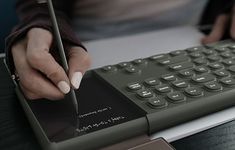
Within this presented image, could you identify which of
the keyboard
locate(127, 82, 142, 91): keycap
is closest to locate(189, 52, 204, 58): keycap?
the keyboard

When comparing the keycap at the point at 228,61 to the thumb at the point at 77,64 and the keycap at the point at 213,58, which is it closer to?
the keycap at the point at 213,58

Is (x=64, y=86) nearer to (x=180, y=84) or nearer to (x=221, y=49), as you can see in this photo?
(x=180, y=84)

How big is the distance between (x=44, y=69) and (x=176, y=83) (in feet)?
0.44

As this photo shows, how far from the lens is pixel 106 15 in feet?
2.31

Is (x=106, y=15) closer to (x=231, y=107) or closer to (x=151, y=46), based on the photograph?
(x=151, y=46)

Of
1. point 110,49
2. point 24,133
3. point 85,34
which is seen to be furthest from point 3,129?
point 85,34

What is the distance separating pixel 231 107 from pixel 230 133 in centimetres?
4

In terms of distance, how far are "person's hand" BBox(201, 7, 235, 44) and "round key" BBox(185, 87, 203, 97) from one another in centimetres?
22

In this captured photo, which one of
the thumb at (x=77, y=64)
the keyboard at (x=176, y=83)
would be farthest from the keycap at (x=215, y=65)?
the thumb at (x=77, y=64)

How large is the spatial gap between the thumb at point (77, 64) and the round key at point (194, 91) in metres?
0.10

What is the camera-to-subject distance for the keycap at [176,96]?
35 centimetres

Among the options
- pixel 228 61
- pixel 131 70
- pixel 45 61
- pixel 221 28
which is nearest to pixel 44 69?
pixel 45 61

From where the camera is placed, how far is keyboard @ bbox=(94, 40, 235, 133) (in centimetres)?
34

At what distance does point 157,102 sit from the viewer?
34cm
